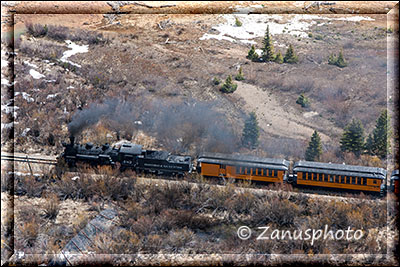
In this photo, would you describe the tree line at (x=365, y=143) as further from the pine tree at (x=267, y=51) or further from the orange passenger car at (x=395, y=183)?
the pine tree at (x=267, y=51)

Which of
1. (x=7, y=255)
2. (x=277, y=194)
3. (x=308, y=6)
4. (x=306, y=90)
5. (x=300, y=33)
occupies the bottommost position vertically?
(x=7, y=255)

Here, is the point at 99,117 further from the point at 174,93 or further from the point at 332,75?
the point at 332,75

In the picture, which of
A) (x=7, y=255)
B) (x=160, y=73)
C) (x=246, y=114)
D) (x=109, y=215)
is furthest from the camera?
(x=160, y=73)

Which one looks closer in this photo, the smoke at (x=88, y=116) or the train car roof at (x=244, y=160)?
the train car roof at (x=244, y=160)

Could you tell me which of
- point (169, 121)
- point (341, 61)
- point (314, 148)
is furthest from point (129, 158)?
point (341, 61)

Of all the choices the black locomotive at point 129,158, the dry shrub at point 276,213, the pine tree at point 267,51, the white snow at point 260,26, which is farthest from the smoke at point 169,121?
the white snow at point 260,26

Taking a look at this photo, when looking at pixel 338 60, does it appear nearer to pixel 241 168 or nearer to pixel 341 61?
pixel 341 61

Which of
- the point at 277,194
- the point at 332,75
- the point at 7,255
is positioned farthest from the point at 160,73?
the point at 7,255

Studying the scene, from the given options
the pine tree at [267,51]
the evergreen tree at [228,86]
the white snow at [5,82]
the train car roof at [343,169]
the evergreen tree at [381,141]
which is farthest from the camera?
the pine tree at [267,51]
